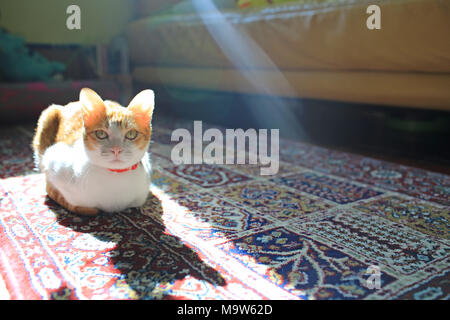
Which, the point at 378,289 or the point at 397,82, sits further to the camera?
the point at 397,82

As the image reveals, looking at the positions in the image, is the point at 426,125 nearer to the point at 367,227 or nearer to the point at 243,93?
the point at 367,227

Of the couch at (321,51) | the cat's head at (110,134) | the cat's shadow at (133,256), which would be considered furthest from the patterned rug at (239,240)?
the couch at (321,51)

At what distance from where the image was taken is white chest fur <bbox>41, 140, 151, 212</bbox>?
3.21ft

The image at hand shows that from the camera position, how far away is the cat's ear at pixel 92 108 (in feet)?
3.03

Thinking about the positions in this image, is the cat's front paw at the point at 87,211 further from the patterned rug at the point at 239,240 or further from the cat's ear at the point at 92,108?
the cat's ear at the point at 92,108

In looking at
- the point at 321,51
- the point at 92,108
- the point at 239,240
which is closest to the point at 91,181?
the point at 92,108

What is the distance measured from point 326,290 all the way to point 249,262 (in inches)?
6.9

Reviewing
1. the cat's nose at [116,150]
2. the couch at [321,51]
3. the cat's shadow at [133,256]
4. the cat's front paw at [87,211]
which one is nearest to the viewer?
the cat's shadow at [133,256]

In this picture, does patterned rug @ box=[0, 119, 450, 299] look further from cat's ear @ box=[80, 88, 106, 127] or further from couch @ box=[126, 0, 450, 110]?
couch @ box=[126, 0, 450, 110]

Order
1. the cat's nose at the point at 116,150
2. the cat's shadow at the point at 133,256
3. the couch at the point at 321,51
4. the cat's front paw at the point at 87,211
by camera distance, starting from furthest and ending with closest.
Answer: the couch at the point at 321,51
the cat's front paw at the point at 87,211
the cat's nose at the point at 116,150
the cat's shadow at the point at 133,256

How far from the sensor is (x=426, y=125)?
166 centimetres

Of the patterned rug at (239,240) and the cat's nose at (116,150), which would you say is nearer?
the patterned rug at (239,240)

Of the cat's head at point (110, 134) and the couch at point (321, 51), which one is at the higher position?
the couch at point (321, 51)
